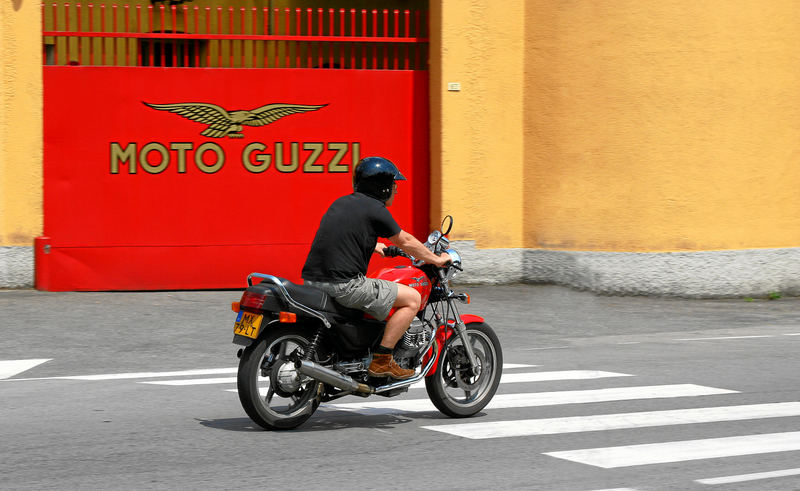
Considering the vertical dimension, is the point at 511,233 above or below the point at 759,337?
above

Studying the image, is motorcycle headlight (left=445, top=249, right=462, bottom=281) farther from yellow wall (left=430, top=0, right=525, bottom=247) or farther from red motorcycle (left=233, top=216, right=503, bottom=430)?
yellow wall (left=430, top=0, right=525, bottom=247)

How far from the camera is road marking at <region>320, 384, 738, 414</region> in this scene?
7840mm

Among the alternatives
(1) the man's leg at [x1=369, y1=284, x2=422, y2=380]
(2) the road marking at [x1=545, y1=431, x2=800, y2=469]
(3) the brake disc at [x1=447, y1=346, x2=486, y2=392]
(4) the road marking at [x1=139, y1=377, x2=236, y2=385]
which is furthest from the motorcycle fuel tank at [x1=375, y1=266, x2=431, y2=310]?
(4) the road marking at [x1=139, y1=377, x2=236, y2=385]

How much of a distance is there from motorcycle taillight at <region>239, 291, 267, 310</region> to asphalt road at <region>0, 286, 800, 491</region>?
2.64 ft

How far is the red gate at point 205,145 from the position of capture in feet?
43.7

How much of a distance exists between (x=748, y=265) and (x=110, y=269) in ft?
26.9

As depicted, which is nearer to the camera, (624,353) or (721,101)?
(624,353)

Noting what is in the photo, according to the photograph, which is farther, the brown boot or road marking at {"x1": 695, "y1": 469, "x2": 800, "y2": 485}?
the brown boot

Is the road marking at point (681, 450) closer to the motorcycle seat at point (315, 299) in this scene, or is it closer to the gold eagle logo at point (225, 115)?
the motorcycle seat at point (315, 299)

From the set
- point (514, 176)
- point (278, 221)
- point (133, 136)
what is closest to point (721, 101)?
point (514, 176)

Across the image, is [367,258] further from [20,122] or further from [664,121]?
[664,121]

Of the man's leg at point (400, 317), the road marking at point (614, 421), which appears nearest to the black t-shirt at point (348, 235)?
the man's leg at point (400, 317)

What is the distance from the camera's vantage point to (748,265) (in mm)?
14422

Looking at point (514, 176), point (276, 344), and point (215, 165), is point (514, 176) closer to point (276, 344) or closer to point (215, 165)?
point (215, 165)
